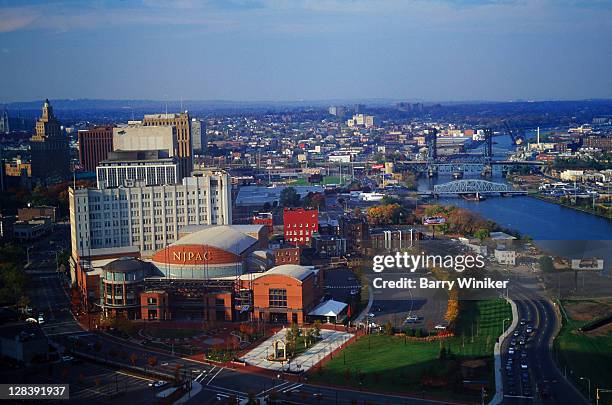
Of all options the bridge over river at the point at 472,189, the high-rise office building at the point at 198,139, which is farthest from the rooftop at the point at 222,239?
the high-rise office building at the point at 198,139

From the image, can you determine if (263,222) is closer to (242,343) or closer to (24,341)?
(242,343)

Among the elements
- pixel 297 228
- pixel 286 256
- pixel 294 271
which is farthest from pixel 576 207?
pixel 294 271

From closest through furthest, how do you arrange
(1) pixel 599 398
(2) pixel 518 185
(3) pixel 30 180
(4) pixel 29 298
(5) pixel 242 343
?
(1) pixel 599 398 → (5) pixel 242 343 → (4) pixel 29 298 → (3) pixel 30 180 → (2) pixel 518 185

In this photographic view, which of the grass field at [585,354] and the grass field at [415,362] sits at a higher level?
the grass field at [415,362]

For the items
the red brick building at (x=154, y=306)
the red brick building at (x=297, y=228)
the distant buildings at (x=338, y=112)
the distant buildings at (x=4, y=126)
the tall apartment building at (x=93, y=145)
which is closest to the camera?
the red brick building at (x=154, y=306)

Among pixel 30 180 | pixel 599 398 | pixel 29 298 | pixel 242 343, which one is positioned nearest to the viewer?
pixel 599 398

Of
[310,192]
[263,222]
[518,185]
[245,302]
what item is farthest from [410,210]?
[245,302]

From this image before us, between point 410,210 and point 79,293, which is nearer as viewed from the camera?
point 79,293

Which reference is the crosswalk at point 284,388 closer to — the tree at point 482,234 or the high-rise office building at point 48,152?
the tree at point 482,234
